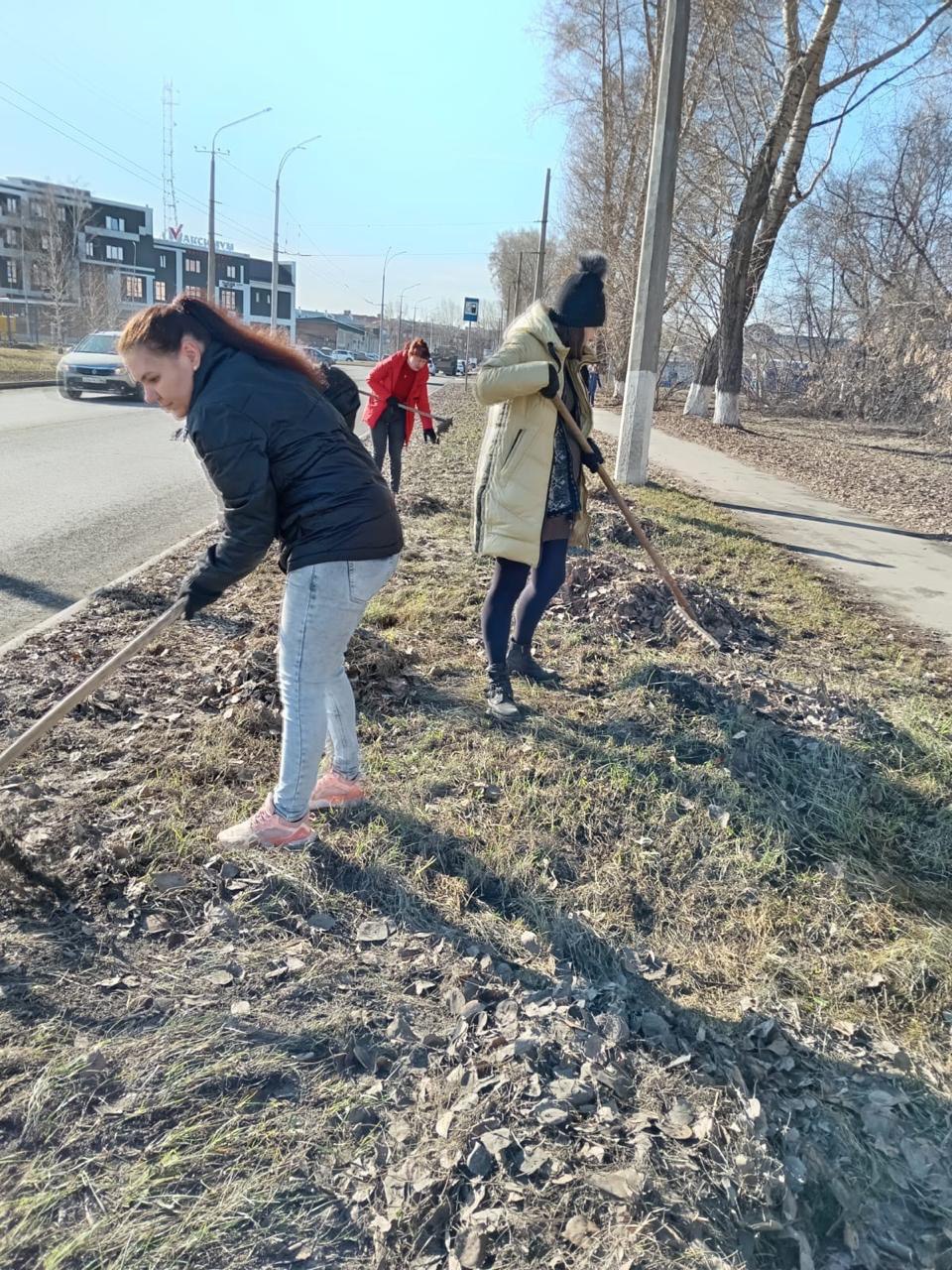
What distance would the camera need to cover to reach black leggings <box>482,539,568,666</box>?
151 inches

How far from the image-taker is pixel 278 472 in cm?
244

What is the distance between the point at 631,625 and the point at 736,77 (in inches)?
773

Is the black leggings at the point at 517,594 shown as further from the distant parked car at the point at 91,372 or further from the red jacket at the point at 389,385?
the distant parked car at the point at 91,372

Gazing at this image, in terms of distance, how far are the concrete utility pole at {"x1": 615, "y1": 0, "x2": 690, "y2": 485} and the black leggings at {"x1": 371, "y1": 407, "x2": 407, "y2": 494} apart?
8.98 feet

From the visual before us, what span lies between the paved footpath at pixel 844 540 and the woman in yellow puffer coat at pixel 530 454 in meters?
3.34

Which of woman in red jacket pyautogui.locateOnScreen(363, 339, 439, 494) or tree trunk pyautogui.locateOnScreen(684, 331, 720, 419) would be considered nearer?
woman in red jacket pyautogui.locateOnScreen(363, 339, 439, 494)

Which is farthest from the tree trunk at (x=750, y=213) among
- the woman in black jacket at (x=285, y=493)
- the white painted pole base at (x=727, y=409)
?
the woman in black jacket at (x=285, y=493)

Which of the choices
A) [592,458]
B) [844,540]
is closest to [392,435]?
[844,540]

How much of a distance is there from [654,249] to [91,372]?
13.3 metres

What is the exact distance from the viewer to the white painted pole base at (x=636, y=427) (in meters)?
10.6

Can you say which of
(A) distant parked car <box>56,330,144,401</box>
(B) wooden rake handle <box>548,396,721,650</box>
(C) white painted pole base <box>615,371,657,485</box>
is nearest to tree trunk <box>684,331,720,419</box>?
(C) white painted pole base <box>615,371,657,485</box>

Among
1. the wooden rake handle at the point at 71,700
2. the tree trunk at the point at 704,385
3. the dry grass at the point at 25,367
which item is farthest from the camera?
the dry grass at the point at 25,367

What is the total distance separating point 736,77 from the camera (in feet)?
63.8

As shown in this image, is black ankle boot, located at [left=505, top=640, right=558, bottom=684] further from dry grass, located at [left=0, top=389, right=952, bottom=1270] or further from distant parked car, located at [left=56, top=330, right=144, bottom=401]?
distant parked car, located at [left=56, top=330, right=144, bottom=401]
